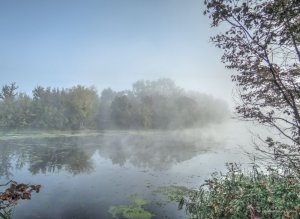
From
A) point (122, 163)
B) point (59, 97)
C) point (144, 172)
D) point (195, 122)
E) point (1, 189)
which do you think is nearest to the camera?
point (1, 189)

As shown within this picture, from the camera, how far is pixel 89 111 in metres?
66.2

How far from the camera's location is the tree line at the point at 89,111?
5856cm

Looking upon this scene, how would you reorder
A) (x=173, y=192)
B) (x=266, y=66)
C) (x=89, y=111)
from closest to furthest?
(x=266, y=66) < (x=173, y=192) < (x=89, y=111)

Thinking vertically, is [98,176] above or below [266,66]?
below

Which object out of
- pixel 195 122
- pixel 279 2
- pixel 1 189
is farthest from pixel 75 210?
pixel 195 122

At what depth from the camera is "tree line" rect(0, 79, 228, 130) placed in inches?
2306

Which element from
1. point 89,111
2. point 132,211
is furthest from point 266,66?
point 89,111

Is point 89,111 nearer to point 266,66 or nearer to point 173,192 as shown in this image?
point 173,192

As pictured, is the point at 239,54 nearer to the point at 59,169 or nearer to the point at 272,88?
the point at 272,88

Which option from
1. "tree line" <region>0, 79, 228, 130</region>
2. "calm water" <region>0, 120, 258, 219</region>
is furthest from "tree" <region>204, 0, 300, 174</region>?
"tree line" <region>0, 79, 228, 130</region>

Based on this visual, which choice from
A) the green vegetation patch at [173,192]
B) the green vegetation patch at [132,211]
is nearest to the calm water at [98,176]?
the green vegetation patch at [132,211]

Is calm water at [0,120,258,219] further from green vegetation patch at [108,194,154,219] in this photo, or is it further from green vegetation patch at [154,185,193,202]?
green vegetation patch at [154,185,193,202]

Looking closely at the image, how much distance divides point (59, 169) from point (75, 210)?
975cm

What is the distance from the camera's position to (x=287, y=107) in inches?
262
